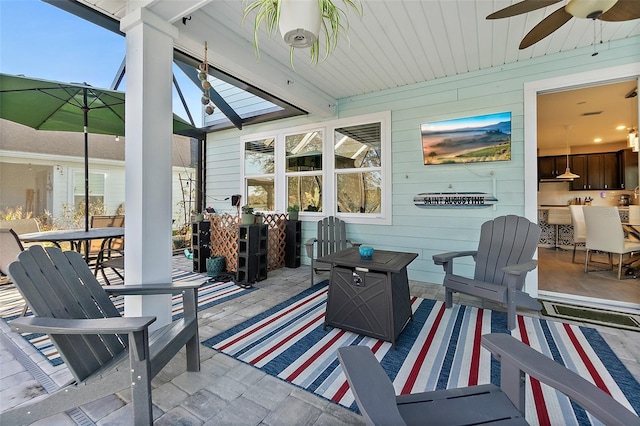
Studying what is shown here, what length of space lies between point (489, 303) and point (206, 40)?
4129 mm

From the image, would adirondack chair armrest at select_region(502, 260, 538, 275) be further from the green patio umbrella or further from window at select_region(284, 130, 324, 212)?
the green patio umbrella

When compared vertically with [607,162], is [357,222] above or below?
below

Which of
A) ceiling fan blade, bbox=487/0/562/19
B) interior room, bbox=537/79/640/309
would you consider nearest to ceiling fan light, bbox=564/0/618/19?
ceiling fan blade, bbox=487/0/562/19

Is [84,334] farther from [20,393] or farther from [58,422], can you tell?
[20,393]

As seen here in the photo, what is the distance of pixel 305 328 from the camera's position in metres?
2.55

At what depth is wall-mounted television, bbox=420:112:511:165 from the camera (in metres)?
3.51

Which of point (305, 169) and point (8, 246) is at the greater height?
point (305, 169)

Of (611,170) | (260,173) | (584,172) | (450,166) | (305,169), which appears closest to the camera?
(450,166)

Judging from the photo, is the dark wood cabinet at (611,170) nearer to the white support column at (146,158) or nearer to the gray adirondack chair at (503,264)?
the gray adirondack chair at (503,264)

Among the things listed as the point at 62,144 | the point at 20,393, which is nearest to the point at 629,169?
the point at 20,393

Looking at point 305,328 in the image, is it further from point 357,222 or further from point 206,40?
point 206,40

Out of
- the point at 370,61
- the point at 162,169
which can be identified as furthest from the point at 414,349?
the point at 370,61

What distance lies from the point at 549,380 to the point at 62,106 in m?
5.01

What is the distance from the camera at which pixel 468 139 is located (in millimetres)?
3695
